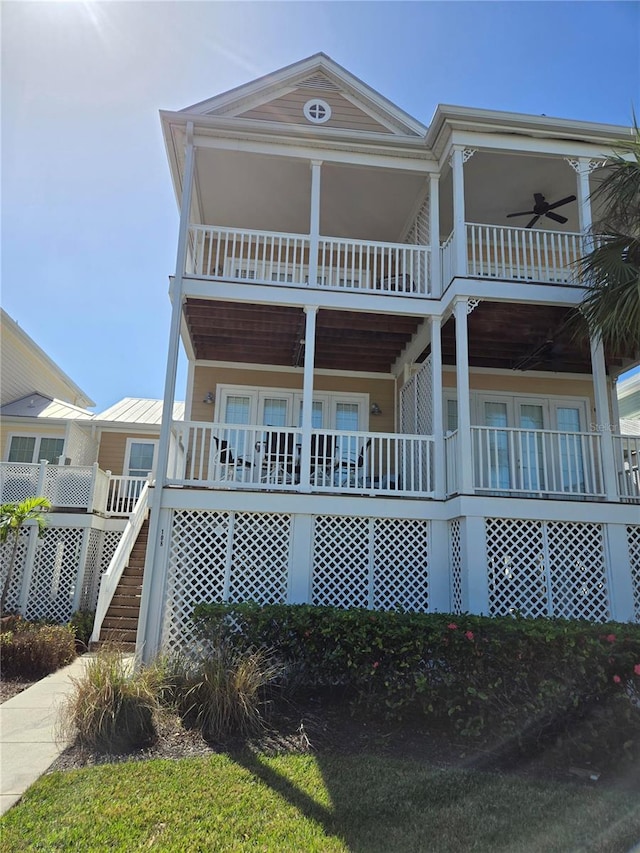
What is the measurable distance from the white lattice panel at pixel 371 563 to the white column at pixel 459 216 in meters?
4.05

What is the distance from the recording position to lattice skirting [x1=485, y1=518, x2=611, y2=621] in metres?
7.39

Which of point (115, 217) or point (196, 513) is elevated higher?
point (115, 217)

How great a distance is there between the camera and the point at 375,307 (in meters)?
8.72

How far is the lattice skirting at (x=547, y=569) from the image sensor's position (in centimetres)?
739

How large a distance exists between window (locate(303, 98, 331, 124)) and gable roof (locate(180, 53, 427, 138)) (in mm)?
155

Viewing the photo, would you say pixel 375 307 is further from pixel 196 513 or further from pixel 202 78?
pixel 202 78

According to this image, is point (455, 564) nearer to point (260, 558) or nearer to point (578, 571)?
point (578, 571)

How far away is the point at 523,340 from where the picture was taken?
994 cm

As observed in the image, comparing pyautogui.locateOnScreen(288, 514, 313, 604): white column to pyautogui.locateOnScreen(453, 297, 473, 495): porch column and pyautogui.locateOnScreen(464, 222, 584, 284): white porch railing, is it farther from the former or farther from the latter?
pyautogui.locateOnScreen(464, 222, 584, 284): white porch railing

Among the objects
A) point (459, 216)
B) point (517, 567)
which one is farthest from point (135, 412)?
point (517, 567)

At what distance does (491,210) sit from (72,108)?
7.62 metres

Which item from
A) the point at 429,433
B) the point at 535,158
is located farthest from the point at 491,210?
the point at 429,433

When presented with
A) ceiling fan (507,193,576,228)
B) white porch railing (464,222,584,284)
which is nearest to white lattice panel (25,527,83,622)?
white porch railing (464,222,584,284)

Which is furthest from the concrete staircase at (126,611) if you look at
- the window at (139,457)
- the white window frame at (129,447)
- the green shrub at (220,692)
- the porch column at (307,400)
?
the white window frame at (129,447)
